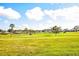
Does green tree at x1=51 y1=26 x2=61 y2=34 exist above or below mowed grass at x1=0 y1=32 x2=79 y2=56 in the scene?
above

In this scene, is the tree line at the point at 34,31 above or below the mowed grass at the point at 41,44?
above

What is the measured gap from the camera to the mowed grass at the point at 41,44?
9.10 feet

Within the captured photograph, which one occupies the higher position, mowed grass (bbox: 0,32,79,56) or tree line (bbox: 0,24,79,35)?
tree line (bbox: 0,24,79,35)

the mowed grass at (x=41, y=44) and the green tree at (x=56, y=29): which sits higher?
the green tree at (x=56, y=29)

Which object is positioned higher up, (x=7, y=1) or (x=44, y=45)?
(x=7, y=1)

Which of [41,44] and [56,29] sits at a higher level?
[56,29]

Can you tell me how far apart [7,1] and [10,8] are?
0.08 m

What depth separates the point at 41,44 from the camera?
9.20ft

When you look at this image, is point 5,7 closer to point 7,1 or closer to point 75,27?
point 7,1

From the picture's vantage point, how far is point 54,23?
280cm

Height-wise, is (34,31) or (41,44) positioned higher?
(34,31)

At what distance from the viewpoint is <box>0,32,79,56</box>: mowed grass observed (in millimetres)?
2773

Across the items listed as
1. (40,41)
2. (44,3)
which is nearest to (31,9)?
(44,3)

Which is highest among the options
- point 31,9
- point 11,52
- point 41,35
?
point 31,9
